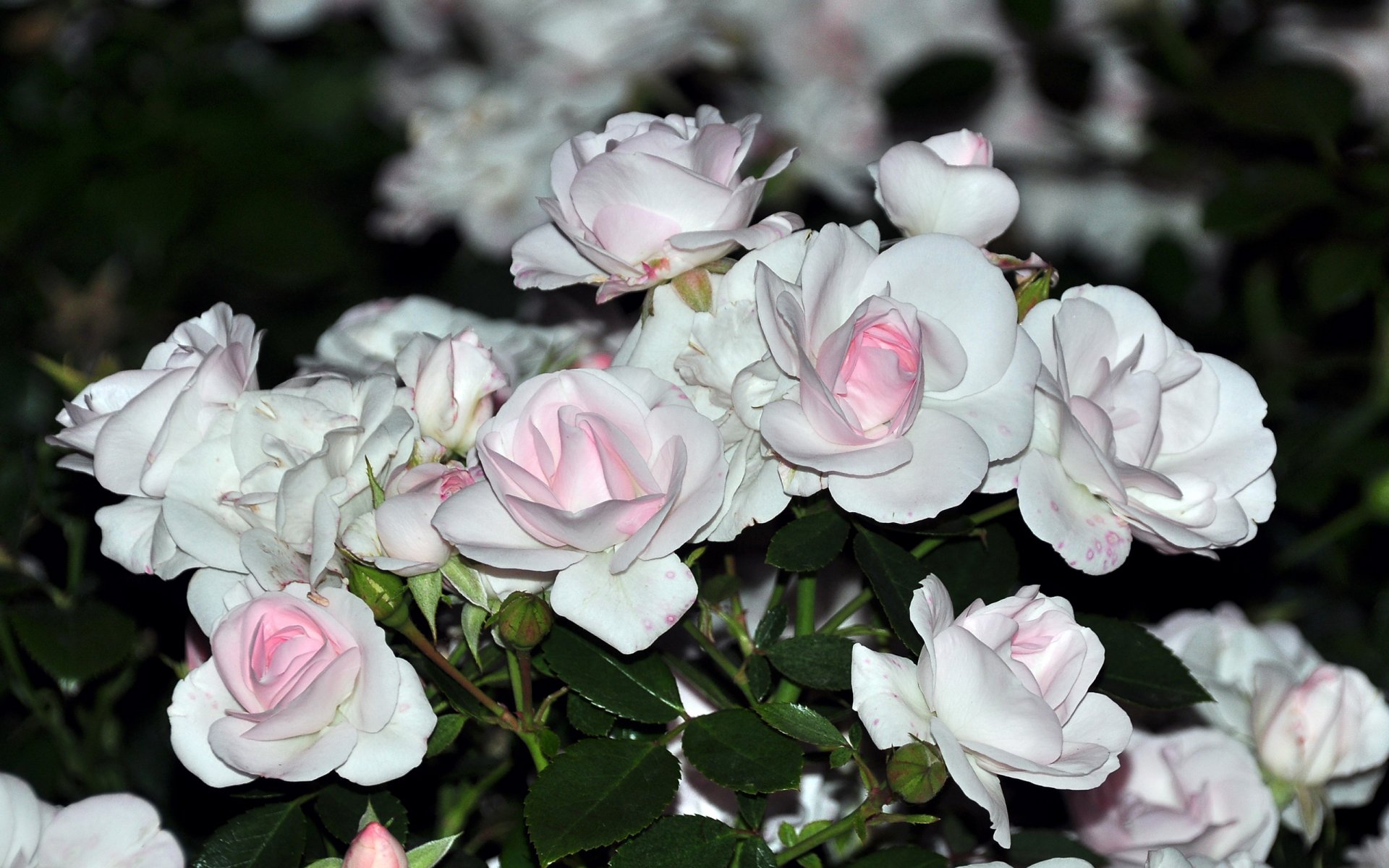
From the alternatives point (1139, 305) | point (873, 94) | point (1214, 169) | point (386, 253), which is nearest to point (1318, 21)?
point (1214, 169)

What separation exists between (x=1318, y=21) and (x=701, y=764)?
142 centimetres

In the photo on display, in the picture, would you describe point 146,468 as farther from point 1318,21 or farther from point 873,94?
point 1318,21

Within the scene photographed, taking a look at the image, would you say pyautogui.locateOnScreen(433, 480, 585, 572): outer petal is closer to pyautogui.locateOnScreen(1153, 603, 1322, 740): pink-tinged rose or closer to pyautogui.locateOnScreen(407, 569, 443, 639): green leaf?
pyautogui.locateOnScreen(407, 569, 443, 639): green leaf

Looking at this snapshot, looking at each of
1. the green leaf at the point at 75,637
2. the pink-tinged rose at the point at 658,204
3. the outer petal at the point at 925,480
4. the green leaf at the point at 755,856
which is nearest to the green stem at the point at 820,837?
the green leaf at the point at 755,856

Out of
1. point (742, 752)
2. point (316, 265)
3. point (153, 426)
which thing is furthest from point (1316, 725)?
point (316, 265)

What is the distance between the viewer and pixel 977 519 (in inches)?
19.3

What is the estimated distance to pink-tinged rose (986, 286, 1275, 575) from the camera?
1.50 ft

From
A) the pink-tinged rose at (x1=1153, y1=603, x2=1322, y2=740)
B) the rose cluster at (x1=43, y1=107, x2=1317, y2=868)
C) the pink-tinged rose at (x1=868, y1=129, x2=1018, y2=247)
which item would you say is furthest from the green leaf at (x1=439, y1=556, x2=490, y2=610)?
the pink-tinged rose at (x1=1153, y1=603, x2=1322, y2=740)

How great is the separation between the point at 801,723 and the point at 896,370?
0.13 metres

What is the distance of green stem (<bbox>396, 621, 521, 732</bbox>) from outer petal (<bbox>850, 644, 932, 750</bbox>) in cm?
13

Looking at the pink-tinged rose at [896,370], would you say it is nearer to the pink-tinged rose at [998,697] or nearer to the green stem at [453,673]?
the pink-tinged rose at [998,697]

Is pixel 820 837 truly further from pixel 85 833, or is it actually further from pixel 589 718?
pixel 85 833

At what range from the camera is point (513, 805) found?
583 mm

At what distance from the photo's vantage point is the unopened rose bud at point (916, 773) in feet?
1.38
